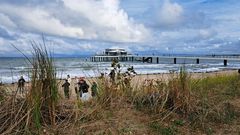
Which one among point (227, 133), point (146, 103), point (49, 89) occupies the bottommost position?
point (227, 133)

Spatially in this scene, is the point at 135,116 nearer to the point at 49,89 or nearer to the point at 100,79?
the point at 100,79

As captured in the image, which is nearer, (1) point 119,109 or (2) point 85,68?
(1) point 119,109

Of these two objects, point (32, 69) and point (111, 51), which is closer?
point (32, 69)

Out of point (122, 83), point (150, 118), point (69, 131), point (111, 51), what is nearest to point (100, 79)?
point (122, 83)

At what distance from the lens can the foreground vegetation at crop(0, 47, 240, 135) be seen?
4566 millimetres

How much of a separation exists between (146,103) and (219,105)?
138 cm

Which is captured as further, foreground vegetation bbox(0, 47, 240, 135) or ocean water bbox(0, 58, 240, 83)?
ocean water bbox(0, 58, 240, 83)

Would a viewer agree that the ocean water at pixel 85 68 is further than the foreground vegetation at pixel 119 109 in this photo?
Yes

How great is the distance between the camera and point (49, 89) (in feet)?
15.3

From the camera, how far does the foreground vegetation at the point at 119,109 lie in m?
4.57

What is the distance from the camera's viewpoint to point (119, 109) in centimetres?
564

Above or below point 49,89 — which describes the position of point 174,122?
below

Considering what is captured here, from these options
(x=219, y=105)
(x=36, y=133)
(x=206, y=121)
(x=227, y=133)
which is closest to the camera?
(x=36, y=133)

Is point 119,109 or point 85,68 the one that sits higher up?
point 85,68
